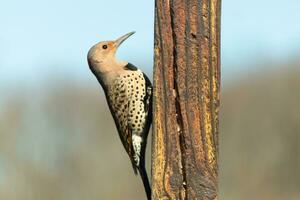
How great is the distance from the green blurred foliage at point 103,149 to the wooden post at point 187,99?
25.1 feet

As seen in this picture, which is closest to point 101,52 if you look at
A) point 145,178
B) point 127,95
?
point 127,95

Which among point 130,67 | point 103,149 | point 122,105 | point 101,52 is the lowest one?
point 103,149

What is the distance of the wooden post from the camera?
16.0 feet

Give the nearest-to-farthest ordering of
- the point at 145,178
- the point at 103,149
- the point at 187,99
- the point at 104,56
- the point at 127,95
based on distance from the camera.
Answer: the point at 187,99 → the point at 145,178 → the point at 127,95 → the point at 104,56 → the point at 103,149

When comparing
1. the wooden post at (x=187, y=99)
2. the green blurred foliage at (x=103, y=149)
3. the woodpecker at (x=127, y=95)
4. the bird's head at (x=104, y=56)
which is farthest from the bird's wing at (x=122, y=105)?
the green blurred foliage at (x=103, y=149)

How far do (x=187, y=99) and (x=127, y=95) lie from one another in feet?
6.89

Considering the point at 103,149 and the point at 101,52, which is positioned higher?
the point at 101,52

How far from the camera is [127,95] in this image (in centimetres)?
694

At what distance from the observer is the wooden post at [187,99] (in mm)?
4867

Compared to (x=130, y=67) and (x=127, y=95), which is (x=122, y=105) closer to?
(x=127, y=95)

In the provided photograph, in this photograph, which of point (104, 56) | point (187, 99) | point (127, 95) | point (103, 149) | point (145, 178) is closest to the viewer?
point (187, 99)

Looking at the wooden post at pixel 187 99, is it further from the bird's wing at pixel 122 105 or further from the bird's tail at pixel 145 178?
the bird's wing at pixel 122 105
